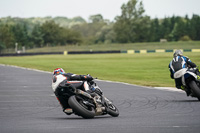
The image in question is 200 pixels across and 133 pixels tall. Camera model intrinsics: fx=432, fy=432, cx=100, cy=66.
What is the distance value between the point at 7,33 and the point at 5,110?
5604 inches

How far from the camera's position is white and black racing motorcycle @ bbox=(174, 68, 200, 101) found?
13344 millimetres

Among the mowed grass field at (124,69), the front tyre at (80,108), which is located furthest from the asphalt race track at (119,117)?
the mowed grass field at (124,69)

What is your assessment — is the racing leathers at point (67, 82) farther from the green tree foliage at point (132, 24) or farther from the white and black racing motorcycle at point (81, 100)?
the green tree foliage at point (132, 24)

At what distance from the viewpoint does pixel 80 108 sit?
32.2 feet

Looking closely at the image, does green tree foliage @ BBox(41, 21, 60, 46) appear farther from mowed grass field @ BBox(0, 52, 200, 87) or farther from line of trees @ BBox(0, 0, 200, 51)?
mowed grass field @ BBox(0, 52, 200, 87)

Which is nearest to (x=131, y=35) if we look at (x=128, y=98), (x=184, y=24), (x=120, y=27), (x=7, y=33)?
(x=120, y=27)

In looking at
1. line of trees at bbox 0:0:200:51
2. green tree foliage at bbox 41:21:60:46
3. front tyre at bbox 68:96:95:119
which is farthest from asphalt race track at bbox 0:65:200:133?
green tree foliage at bbox 41:21:60:46

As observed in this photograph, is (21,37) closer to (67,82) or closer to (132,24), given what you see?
(132,24)

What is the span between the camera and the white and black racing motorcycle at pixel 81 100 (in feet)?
32.3

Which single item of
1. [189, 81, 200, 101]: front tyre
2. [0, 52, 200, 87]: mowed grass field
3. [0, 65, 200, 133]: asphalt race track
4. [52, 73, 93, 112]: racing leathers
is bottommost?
[0, 52, 200, 87]: mowed grass field

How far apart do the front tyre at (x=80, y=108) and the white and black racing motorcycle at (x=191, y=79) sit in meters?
4.46

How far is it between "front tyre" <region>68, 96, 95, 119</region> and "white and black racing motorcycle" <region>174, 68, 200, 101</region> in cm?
446

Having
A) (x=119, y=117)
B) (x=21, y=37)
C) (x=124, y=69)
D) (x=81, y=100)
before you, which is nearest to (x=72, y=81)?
(x=81, y=100)

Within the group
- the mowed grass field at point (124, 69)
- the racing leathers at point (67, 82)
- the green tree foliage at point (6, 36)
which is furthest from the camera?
the green tree foliage at point (6, 36)
